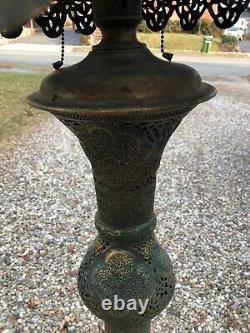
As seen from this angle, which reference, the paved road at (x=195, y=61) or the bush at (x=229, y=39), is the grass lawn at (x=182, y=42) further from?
the paved road at (x=195, y=61)

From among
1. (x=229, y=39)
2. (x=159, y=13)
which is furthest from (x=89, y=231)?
(x=229, y=39)

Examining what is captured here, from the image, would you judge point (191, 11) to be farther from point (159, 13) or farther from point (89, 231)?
point (89, 231)

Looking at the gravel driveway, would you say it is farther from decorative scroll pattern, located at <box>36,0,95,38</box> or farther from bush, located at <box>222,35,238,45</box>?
bush, located at <box>222,35,238,45</box>

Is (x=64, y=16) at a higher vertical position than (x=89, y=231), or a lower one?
higher

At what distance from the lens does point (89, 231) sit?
3.43 metres

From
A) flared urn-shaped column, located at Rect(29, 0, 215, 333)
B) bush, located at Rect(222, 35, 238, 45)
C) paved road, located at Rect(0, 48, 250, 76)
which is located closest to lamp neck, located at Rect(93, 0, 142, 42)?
flared urn-shaped column, located at Rect(29, 0, 215, 333)

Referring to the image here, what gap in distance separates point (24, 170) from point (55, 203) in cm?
96

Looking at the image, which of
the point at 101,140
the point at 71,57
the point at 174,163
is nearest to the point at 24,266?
the point at 101,140

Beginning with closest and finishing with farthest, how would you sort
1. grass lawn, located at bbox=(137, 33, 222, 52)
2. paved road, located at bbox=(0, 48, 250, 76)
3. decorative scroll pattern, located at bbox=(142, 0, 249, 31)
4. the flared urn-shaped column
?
1. the flared urn-shaped column
2. decorative scroll pattern, located at bbox=(142, 0, 249, 31)
3. paved road, located at bbox=(0, 48, 250, 76)
4. grass lawn, located at bbox=(137, 33, 222, 52)

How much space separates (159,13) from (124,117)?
556 millimetres

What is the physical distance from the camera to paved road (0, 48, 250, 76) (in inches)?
472

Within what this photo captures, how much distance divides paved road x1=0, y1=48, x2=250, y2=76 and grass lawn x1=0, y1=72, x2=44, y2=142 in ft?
8.53

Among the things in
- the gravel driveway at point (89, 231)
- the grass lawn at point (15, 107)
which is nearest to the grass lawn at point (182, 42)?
the grass lawn at point (15, 107)

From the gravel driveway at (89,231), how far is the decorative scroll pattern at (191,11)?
1832mm
